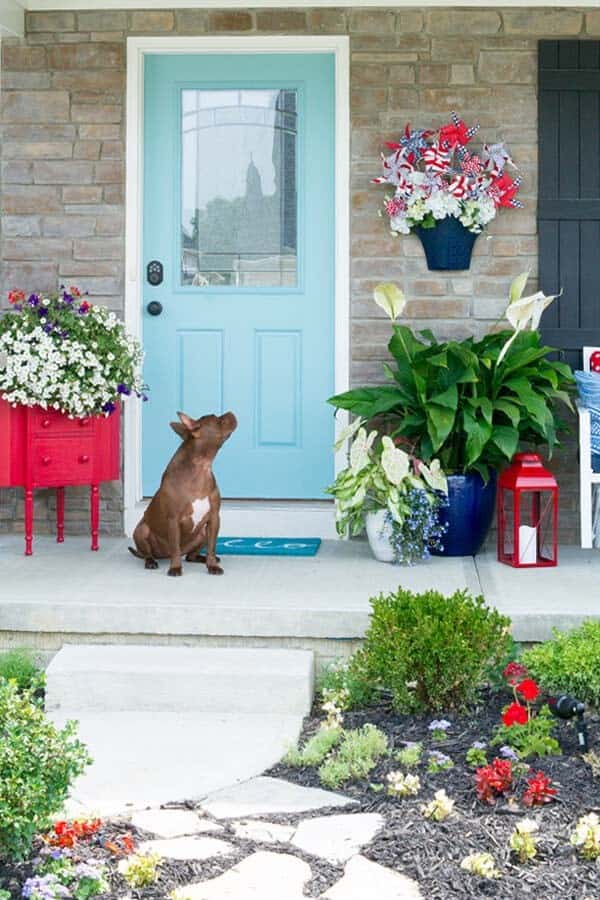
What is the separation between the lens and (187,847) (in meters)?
2.91

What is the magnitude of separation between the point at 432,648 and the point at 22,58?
347 centimetres

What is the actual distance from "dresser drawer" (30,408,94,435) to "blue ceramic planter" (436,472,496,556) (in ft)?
4.79

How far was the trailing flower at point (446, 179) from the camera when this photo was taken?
5.53 meters

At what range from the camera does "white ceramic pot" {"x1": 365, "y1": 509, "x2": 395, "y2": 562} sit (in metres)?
5.17

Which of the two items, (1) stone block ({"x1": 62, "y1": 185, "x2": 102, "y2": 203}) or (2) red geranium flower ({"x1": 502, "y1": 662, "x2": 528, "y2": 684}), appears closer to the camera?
(2) red geranium flower ({"x1": 502, "y1": 662, "x2": 528, "y2": 684})

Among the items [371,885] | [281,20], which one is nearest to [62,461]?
[281,20]

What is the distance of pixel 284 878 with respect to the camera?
274 cm

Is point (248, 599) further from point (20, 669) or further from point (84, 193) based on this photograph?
point (84, 193)

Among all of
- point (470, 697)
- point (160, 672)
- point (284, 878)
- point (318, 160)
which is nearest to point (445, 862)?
point (284, 878)

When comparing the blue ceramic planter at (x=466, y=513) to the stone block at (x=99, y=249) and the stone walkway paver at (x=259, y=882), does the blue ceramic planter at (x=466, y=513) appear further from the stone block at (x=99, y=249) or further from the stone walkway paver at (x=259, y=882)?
the stone walkway paver at (x=259, y=882)

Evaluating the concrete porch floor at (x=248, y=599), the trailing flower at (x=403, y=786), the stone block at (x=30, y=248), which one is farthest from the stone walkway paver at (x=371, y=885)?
the stone block at (x=30, y=248)

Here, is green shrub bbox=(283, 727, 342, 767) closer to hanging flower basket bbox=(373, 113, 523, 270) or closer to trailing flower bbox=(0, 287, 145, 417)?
trailing flower bbox=(0, 287, 145, 417)

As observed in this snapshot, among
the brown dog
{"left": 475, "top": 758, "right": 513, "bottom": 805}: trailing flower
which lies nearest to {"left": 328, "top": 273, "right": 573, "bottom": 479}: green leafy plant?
the brown dog

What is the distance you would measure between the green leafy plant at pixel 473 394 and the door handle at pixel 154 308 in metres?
0.95
